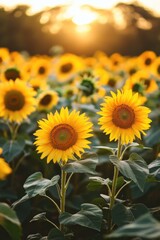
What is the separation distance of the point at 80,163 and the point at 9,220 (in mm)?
463

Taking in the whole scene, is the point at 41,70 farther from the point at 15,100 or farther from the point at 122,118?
the point at 122,118

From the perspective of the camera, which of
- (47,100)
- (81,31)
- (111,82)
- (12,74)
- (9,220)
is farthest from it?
(81,31)

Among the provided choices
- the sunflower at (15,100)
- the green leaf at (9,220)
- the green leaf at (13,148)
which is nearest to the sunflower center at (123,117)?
the green leaf at (9,220)

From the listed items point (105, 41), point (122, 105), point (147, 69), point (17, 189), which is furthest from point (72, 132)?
point (105, 41)

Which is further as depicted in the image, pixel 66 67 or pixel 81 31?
pixel 81 31

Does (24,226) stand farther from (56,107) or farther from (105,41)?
(105,41)

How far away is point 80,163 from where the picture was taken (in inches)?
81.3

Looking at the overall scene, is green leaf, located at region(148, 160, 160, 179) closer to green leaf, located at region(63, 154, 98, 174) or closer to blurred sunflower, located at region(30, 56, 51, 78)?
green leaf, located at region(63, 154, 98, 174)

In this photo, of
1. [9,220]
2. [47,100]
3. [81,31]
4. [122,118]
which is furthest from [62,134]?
[81,31]

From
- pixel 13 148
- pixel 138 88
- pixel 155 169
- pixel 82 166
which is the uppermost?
pixel 138 88

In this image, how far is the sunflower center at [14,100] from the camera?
119 inches

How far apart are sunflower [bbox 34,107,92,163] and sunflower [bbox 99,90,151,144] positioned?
92mm

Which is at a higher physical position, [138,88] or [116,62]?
[116,62]

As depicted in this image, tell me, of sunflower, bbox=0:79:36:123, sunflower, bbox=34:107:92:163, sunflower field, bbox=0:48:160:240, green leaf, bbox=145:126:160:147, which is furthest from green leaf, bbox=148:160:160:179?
sunflower, bbox=0:79:36:123
